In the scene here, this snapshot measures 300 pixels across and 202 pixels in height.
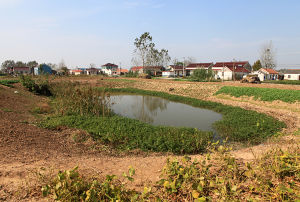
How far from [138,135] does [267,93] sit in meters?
11.6

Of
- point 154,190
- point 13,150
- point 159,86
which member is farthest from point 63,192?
point 159,86

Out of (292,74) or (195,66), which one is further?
(195,66)

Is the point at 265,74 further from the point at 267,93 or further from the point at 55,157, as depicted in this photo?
the point at 55,157

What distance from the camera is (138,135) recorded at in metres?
6.75

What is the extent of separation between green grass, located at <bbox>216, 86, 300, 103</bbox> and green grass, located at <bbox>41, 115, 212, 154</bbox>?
8.43m

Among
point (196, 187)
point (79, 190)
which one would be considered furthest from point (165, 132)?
point (79, 190)

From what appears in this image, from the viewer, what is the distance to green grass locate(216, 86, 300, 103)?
12033 millimetres

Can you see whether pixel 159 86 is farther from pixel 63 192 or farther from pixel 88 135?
pixel 63 192

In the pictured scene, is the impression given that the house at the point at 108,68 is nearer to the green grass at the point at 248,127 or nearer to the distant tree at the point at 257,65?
the distant tree at the point at 257,65

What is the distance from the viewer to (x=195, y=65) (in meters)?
47.5

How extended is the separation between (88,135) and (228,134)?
18.3 feet

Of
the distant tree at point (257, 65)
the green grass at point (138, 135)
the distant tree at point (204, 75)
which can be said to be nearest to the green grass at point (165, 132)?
the green grass at point (138, 135)

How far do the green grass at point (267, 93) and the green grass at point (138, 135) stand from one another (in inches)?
332

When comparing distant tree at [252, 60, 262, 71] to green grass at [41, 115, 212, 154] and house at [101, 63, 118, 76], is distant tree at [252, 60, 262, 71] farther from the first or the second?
green grass at [41, 115, 212, 154]
